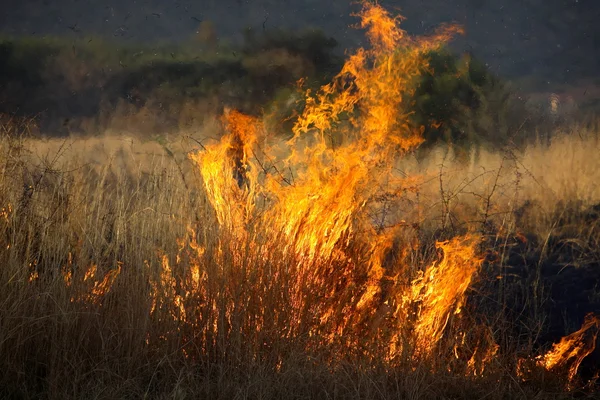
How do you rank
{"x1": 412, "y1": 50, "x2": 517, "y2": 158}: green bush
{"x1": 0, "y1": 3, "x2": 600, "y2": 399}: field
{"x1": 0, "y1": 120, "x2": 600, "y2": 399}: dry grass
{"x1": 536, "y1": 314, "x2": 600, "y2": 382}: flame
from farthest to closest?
{"x1": 412, "y1": 50, "x2": 517, "y2": 158}: green bush → {"x1": 536, "y1": 314, "x2": 600, "y2": 382}: flame → {"x1": 0, "y1": 3, "x2": 600, "y2": 399}: field → {"x1": 0, "y1": 120, "x2": 600, "y2": 399}: dry grass

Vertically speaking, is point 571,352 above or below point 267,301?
below

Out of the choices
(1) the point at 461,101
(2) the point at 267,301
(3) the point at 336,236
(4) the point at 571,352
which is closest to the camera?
(2) the point at 267,301

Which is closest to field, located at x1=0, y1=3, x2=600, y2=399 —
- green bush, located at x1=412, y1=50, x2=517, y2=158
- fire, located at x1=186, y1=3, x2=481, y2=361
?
fire, located at x1=186, y1=3, x2=481, y2=361

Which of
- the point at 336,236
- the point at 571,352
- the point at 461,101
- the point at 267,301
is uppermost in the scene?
the point at 461,101

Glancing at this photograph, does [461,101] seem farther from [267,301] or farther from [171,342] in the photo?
[171,342]

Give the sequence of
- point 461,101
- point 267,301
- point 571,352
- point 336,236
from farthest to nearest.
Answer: point 461,101 < point 571,352 < point 336,236 < point 267,301

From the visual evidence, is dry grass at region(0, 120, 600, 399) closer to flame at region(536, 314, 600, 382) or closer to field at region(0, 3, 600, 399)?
field at region(0, 3, 600, 399)

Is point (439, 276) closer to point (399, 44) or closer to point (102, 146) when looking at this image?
point (399, 44)

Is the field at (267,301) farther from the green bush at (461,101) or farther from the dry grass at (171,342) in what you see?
the green bush at (461,101)

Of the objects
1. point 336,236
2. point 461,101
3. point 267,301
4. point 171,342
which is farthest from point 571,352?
point 461,101

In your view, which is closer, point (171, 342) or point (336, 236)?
point (171, 342)

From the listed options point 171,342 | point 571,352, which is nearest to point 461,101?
point 571,352

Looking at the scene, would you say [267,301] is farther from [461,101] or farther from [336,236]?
[461,101]

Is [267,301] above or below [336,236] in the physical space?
below
